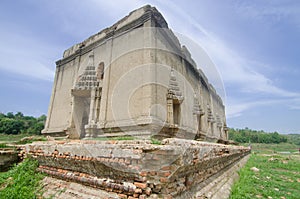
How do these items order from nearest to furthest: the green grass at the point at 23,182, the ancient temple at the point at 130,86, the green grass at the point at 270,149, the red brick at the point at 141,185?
the red brick at the point at 141,185 → the green grass at the point at 23,182 → the ancient temple at the point at 130,86 → the green grass at the point at 270,149

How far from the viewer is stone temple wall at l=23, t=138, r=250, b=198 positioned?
2.64 m

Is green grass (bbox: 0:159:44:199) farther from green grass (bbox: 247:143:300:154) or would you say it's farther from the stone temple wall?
green grass (bbox: 247:143:300:154)

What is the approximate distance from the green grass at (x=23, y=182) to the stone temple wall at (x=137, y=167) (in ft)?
2.02

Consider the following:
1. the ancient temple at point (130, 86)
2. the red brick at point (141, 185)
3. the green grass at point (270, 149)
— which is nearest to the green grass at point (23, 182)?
the red brick at point (141, 185)

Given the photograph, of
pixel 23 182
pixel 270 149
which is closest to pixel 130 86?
pixel 23 182

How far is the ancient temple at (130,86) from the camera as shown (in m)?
7.66

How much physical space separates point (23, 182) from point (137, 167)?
3184 millimetres

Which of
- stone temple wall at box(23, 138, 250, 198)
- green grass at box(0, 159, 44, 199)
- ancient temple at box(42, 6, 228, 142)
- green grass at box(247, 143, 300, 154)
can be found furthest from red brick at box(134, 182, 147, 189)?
green grass at box(247, 143, 300, 154)

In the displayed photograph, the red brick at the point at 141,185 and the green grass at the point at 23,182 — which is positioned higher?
the red brick at the point at 141,185

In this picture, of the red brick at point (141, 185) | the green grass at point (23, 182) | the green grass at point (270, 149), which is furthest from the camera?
the green grass at point (270, 149)

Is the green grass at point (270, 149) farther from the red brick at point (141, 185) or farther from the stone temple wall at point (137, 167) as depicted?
the red brick at point (141, 185)

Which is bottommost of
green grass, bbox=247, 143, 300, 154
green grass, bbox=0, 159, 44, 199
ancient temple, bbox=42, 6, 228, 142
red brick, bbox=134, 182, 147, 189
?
green grass, bbox=247, 143, 300, 154

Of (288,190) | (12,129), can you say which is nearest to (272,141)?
(288,190)

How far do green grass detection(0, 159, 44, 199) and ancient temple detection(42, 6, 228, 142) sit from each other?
355cm
